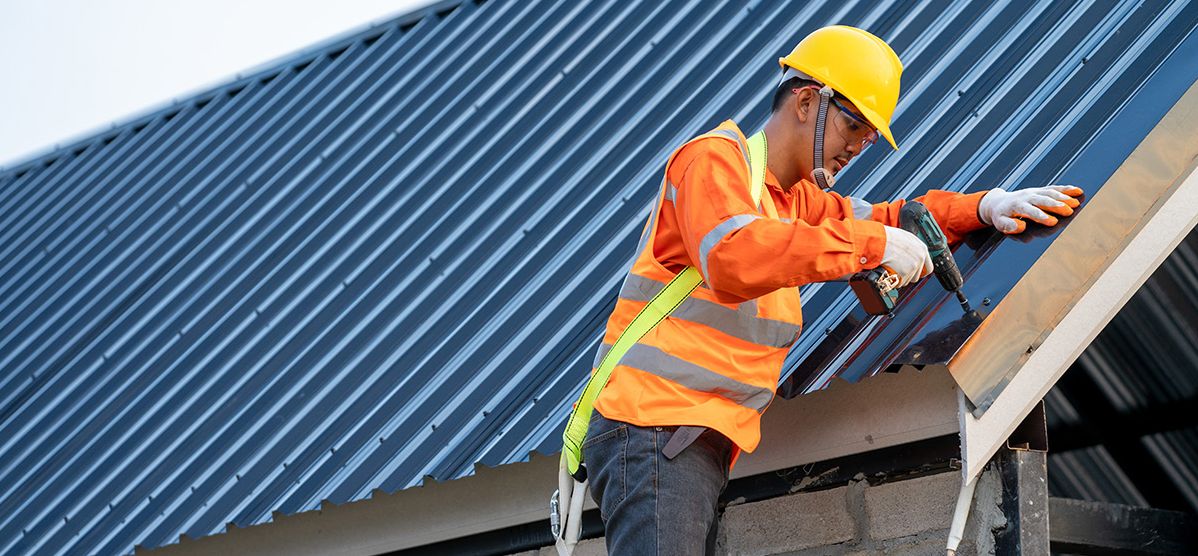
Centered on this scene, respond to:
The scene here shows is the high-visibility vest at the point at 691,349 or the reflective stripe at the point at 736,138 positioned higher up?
the reflective stripe at the point at 736,138

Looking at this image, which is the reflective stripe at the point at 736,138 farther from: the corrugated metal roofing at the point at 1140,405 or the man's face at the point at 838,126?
the corrugated metal roofing at the point at 1140,405

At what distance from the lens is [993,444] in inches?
155

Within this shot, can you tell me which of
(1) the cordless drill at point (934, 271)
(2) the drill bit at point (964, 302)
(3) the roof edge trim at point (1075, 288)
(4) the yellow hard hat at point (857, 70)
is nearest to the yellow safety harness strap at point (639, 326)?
(4) the yellow hard hat at point (857, 70)

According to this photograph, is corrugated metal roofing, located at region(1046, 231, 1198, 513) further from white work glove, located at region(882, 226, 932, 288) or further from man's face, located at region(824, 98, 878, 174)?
white work glove, located at region(882, 226, 932, 288)

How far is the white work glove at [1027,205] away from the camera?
400cm

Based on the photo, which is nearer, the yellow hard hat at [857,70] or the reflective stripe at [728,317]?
the reflective stripe at [728,317]

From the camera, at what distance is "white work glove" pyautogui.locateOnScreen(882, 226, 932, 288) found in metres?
3.78

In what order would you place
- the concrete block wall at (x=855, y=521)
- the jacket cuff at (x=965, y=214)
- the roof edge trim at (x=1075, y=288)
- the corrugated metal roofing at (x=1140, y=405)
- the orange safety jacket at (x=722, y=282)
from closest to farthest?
1. the orange safety jacket at (x=722, y=282)
2. the roof edge trim at (x=1075, y=288)
3. the jacket cuff at (x=965, y=214)
4. the concrete block wall at (x=855, y=521)
5. the corrugated metal roofing at (x=1140, y=405)

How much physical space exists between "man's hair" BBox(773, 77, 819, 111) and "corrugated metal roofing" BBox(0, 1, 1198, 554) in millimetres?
716

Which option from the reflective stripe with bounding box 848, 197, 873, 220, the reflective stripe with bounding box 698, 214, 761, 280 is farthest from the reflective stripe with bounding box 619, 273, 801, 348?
the reflective stripe with bounding box 848, 197, 873, 220

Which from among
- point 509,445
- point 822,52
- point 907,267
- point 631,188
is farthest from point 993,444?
point 631,188

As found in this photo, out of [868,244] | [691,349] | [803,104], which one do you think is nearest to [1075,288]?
[868,244]

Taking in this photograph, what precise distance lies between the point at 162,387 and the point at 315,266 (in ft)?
3.16

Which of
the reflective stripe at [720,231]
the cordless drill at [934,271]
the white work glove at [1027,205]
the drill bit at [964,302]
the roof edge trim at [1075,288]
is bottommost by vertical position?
the roof edge trim at [1075,288]
